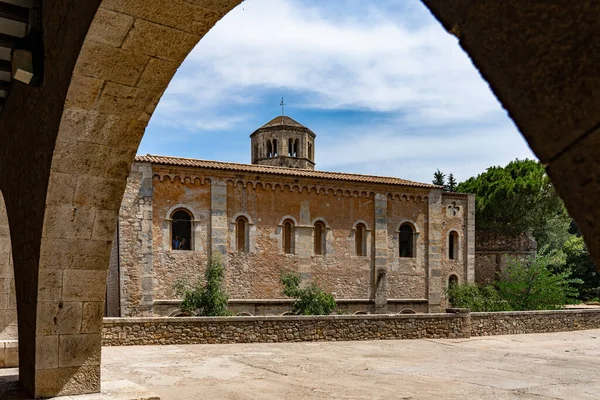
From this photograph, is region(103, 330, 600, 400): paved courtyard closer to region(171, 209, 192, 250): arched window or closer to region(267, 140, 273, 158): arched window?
region(171, 209, 192, 250): arched window

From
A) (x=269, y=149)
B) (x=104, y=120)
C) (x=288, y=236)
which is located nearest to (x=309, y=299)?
(x=288, y=236)

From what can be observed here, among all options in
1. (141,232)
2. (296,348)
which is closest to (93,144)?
(296,348)

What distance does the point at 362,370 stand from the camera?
35.4 ft

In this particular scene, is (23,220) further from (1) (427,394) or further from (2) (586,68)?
(1) (427,394)

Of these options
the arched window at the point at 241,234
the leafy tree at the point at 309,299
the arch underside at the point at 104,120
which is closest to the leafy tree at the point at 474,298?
the leafy tree at the point at 309,299

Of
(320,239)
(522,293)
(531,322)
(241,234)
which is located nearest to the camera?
(531,322)

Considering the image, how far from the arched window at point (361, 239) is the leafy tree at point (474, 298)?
4.41m

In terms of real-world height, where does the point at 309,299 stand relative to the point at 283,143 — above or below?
below

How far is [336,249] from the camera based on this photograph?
72.0 ft

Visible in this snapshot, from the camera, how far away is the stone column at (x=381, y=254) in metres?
22.2

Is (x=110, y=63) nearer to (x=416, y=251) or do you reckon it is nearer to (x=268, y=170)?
(x=268, y=170)

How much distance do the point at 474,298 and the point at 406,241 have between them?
378cm

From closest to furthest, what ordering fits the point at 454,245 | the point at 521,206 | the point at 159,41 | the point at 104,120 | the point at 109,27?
the point at 109,27 < the point at 159,41 < the point at 104,120 < the point at 454,245 < the point at 521,206

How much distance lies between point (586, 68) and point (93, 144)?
325 centimetres
